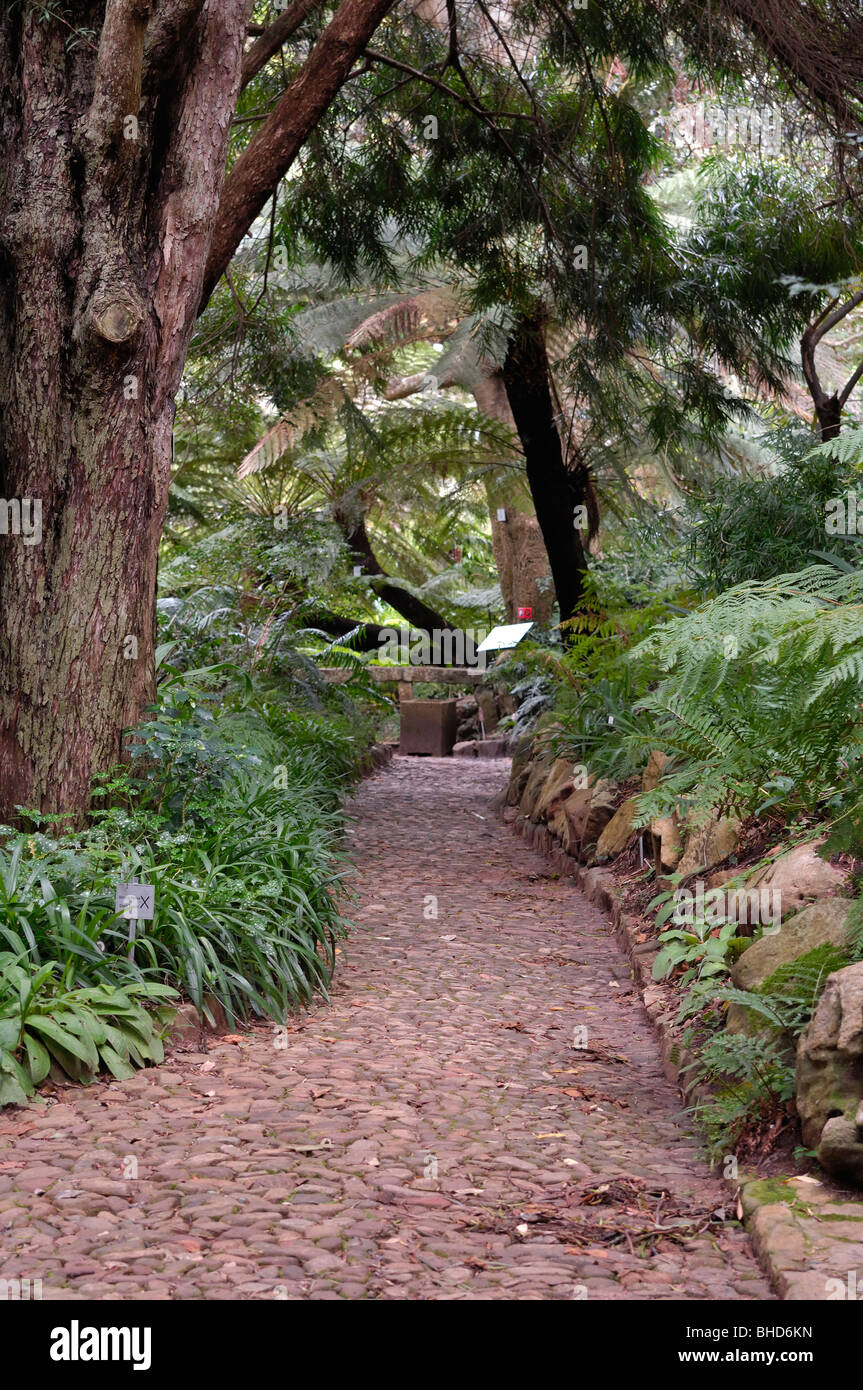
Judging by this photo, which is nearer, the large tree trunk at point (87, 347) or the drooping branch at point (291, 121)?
the large tree trunk at point (87, 347)

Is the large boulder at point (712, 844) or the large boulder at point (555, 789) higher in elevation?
the large boulder at point (712, 844)

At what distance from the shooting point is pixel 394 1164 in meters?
2.88

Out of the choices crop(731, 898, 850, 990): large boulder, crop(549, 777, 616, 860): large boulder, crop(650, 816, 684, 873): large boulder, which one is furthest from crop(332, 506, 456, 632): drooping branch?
crop(731, 898, 850, 990): large boulder

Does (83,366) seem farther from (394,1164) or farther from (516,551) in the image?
(516,551)

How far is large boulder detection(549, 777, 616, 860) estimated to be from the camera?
659 cm

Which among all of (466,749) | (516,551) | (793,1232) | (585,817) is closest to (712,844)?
(585,817)

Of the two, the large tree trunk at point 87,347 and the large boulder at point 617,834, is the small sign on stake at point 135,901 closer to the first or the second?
the large tree trunk at point 87,347

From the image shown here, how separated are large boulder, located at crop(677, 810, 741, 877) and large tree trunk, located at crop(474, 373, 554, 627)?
824cm

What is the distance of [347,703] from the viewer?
449 inches

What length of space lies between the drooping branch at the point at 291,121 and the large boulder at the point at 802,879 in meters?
3.40

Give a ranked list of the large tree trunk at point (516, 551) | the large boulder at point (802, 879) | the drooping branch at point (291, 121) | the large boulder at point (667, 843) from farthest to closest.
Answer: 1. the large tree trunk at point (516, 551)
2. the drooping branch at point (291, 121)
3. the large boulder at point (667, 843)
4. the large boulder at point (802, 879)

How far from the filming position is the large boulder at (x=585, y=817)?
659 cm

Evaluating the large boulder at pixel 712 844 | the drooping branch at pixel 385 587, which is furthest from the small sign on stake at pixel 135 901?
the drooping branch at pixel 385 587

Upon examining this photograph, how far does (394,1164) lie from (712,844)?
86.9 inches
